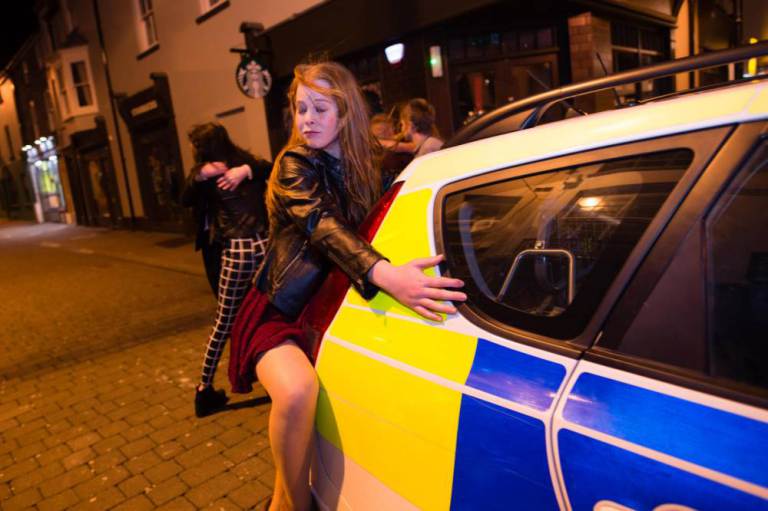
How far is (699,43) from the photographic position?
34.3ft

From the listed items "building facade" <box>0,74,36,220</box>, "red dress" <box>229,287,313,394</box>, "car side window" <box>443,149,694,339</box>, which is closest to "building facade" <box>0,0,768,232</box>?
"car side window" <box>443,149,694,339</box>

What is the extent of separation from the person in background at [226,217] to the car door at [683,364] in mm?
2580

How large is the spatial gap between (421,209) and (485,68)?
6.61 meters

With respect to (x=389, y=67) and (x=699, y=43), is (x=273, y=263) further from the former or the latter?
(x=699, y=43)

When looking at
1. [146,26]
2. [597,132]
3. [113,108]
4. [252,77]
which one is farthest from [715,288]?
[113,108]

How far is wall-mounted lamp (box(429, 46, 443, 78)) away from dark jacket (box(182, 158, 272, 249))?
4.55m

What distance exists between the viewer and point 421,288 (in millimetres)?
1331

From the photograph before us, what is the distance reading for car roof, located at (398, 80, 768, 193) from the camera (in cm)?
100

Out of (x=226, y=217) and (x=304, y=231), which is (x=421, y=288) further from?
(x=226, y=217)

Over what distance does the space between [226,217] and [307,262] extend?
1757 millimetres

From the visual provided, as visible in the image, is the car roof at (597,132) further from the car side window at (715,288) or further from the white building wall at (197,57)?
the white building wall at (197,57)

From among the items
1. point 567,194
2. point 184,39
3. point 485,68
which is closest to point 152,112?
point 184,39

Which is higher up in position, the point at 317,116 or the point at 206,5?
the point at 206,5

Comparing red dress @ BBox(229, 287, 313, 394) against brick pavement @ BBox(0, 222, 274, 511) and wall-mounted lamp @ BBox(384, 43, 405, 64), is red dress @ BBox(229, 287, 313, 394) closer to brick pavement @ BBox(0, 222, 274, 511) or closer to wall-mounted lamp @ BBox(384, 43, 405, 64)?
brick pavement @ BBox(0, 222, 274, 511)
